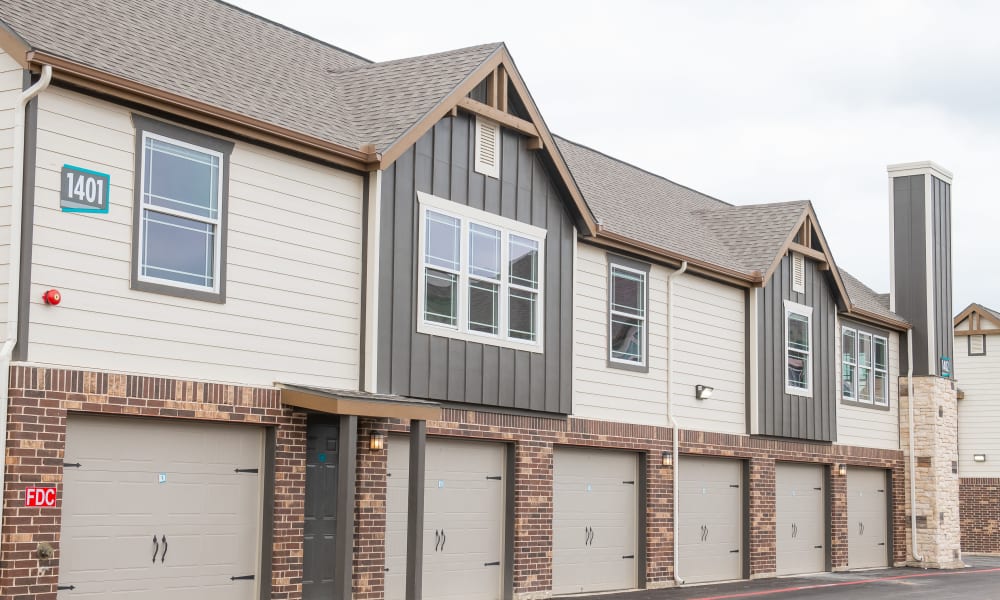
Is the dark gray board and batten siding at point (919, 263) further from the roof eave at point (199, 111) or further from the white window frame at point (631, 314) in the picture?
the roof eave at point (199, 111)

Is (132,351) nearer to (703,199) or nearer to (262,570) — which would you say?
(262,570)

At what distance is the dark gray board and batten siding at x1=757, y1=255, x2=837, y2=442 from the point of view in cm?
2347

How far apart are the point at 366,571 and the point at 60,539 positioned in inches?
163

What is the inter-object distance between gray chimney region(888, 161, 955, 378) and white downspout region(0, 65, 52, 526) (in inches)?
882

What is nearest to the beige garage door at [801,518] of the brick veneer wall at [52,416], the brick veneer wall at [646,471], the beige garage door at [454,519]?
the brick veneer wall at [646,471]

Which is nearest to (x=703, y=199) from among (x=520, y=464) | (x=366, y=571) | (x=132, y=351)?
(x=520, y=464)

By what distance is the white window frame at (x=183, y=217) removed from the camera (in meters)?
12.4

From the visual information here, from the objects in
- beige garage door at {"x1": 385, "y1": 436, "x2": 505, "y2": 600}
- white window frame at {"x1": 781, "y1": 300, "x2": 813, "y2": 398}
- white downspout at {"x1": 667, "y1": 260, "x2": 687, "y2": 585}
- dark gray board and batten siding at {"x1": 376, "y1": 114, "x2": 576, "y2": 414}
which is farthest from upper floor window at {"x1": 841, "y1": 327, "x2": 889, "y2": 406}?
beige garage door at {"x1": 385, "y1": 436, "x2": 505, "y2": 600}

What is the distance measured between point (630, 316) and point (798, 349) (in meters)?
5.80

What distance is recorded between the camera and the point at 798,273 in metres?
24.8

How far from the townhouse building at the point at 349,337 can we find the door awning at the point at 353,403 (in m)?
0.05

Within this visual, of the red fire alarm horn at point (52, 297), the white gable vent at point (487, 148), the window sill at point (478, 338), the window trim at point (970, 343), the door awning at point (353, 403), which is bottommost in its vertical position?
the door awning at point (353, 403)

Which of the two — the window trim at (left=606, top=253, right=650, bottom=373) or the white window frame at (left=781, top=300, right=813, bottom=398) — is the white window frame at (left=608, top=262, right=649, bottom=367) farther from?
the white window frame at (left=781, top=300, right=813, bottom=398)

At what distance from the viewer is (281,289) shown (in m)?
13.9
